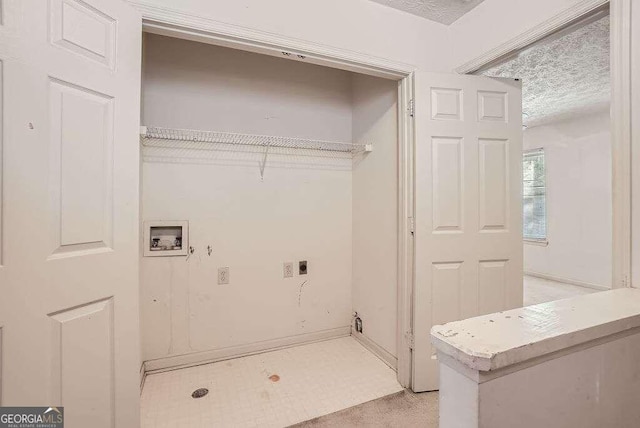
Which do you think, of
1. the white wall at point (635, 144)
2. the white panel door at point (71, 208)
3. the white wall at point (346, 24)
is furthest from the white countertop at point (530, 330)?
the white wall at point (346, 24)

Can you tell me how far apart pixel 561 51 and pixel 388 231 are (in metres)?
2.10

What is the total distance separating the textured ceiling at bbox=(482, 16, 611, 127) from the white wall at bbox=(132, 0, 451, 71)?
17.6 inches

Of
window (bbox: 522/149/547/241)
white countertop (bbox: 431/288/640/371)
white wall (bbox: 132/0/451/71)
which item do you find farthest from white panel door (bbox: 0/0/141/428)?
window (bbox: 522/149/547/241)

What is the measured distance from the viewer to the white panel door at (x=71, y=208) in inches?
36.2

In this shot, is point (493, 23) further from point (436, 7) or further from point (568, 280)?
point (568, 280)

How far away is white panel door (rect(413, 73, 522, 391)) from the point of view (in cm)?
183

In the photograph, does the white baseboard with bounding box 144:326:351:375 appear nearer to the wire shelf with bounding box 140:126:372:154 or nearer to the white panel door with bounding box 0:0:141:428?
the white panel door with bounding box 0:0:141:428

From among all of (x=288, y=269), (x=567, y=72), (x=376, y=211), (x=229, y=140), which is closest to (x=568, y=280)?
(x=567, y=72)

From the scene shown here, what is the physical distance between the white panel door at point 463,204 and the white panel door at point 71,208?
1.55 metres

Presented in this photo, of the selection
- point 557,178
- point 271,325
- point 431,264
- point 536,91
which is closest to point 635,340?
point 431,264

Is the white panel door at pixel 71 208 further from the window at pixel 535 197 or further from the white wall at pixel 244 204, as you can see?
the window at pixel 535 197

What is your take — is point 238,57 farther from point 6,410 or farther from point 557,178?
point 557,178

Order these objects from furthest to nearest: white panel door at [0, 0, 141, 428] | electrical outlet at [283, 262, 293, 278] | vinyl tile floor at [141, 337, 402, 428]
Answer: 1. electrical outlet at [283, 262, 293, 278]
2. vinyl tile floor at [141, 337, 402, 428]
3. white panel door at [0, 0, 141, 428]

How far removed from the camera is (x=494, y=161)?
188cm
